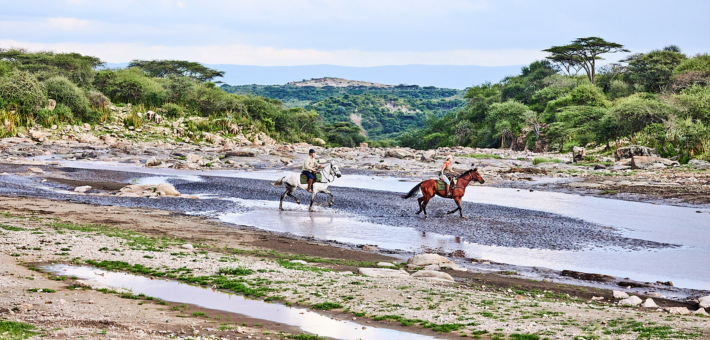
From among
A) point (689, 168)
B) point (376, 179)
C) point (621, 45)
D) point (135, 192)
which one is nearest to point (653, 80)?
point (621, 45)

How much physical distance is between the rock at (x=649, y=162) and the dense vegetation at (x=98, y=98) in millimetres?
41402

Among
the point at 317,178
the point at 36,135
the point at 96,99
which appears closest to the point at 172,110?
the point at 96,99

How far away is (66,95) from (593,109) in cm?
4982

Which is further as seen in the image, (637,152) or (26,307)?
(637,152)

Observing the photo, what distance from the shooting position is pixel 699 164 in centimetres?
3344

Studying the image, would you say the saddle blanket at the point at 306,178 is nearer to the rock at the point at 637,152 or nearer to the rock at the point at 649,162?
the rock at the point at 649,162

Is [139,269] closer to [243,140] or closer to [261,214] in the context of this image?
[261,214]

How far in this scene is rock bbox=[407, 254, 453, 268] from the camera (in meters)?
12.0

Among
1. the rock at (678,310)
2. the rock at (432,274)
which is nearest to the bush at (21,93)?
the rock at (432,274)

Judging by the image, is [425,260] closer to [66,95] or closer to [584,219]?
[584,219]

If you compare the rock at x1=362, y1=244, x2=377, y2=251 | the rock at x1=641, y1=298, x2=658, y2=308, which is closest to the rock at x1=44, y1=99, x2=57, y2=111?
the rock at x1=362, y1=244, x2=377, y2=251

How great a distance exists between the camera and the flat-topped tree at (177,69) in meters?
87.1

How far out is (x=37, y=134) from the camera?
48656 millimetres

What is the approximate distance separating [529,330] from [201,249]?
7659 mm
